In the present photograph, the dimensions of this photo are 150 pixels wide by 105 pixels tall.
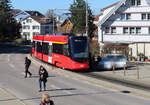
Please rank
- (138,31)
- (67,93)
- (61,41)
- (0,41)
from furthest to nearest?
1. (0,41)
2. (138,31)
3. (61,41)
4. (67,93)

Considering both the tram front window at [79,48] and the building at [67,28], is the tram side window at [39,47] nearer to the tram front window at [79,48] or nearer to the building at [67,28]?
the tram front window at [79,48]

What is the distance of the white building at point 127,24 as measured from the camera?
52906 millimetres

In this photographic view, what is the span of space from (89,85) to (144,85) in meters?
3.75

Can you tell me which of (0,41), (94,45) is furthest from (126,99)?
(0,41)

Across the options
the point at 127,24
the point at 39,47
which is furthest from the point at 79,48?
the point at 127,24

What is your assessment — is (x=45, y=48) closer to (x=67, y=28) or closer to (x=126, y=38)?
(x=126, y=38)

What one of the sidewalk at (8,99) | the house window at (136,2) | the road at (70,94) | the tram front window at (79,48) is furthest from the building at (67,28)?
the sidewalk at (8,99)

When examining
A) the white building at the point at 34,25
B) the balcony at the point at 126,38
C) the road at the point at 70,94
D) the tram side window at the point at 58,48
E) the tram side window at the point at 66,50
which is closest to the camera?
the road at the point at 70,94

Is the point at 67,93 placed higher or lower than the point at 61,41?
lower

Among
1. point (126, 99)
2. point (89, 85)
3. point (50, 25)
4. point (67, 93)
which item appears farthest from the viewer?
point (50, 25)

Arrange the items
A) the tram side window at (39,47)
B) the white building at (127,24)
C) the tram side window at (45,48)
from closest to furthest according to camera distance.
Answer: the tram side window at (45,48)
the tram side window at (39,47)
the white building at (127,24)

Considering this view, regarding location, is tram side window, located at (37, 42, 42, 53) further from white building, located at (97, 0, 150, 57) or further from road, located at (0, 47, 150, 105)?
road, located at (0, 47, 150, 105)

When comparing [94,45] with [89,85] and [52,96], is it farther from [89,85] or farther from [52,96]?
[52,96]

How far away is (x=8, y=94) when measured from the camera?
17.2 m
